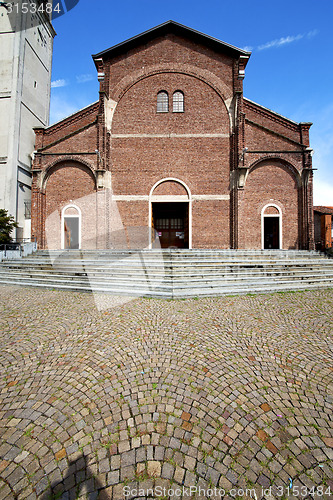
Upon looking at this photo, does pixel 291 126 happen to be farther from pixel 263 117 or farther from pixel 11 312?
pixel 11 312

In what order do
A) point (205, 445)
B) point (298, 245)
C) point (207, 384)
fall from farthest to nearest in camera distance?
1. point (298, 245)
2. point (207, 384)
3. point (205, 445)

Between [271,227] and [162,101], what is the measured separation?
12.6 metres

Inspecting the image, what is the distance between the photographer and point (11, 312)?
18.7 ft

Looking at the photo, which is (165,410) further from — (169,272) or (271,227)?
(271,227)

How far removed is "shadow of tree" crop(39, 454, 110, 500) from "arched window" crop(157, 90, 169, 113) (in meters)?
18.8

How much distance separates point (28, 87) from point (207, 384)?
26.6 metres

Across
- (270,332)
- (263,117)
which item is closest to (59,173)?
(263,117)

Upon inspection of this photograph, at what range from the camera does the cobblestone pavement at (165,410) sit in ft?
5.56

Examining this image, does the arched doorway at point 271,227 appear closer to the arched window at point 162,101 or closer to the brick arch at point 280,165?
the brick arch at point 280,165

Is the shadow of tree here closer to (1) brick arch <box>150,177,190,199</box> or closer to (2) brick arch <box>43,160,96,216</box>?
(1) brick arch <box>150,177,190,199</box>

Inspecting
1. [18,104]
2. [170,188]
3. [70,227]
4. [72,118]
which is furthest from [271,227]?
[18,104]

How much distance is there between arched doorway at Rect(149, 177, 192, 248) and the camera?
51.0 ft

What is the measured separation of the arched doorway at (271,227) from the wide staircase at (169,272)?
176 inches

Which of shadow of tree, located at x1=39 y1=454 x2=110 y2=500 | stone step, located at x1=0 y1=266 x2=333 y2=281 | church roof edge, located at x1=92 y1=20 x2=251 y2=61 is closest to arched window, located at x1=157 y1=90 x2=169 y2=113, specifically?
church roof edge, located at x1=92 y1=20 x2=251 y2=61
